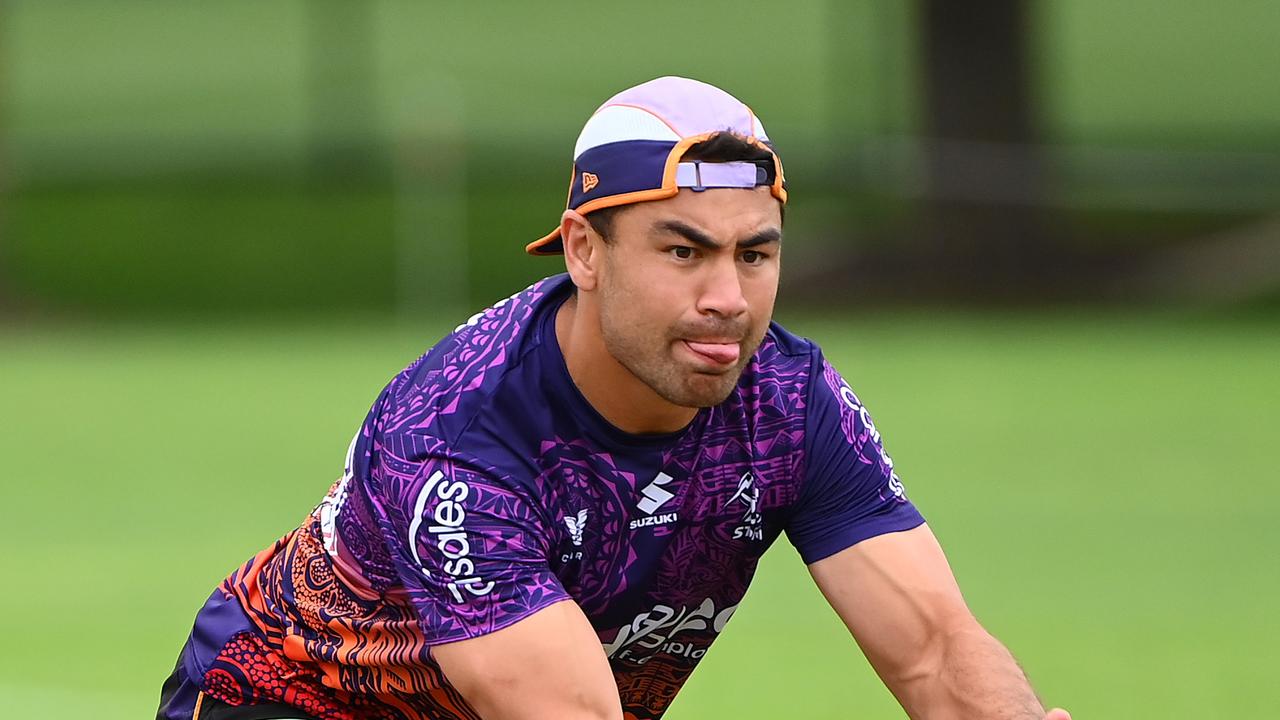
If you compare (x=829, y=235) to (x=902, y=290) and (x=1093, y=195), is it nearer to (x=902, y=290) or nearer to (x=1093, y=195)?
(x=902, y=290)

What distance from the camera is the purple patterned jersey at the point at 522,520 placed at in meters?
4.71

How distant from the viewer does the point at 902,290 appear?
75.7ft

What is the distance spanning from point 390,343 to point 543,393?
623 inches

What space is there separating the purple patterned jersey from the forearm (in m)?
0.32

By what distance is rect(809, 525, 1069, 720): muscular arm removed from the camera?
4980 millimetres

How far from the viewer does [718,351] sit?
4.70 m

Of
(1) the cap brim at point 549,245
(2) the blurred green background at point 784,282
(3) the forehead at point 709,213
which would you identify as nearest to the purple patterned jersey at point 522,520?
(1) the cap brim at point 549,245

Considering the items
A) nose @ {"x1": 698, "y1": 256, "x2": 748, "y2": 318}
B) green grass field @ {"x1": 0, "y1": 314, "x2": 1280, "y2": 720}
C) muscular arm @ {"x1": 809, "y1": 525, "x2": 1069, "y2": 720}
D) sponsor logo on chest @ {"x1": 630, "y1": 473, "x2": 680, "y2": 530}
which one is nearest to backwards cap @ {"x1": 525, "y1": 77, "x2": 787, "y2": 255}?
nose @ {"x1": 698, "y1": 256, "x2": 748, "y2": 318}

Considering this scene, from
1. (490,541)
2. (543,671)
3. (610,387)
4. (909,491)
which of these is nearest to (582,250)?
(610,387)

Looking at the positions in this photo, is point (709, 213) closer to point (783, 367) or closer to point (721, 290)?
point (721, 290)

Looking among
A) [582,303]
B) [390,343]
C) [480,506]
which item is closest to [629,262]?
[582,303]

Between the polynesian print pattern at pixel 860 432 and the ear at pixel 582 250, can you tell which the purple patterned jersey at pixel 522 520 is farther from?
the ear at pixel 582 250

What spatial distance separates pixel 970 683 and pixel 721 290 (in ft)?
3.57

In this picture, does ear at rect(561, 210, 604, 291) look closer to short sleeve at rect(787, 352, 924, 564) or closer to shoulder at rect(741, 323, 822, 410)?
shoulder at rect(741, 323, 822, 410)
